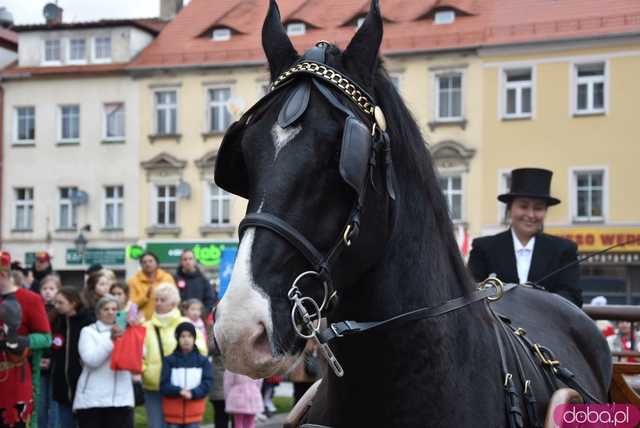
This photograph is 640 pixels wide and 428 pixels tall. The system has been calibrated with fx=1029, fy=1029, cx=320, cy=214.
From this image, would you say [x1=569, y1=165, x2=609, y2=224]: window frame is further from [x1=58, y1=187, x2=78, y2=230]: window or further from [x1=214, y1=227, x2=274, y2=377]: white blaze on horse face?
[x1=214, y1=227, x2=274, y2=377]: white blaze on horse face

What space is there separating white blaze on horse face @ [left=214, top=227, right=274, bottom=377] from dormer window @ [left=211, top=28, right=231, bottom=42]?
119ft

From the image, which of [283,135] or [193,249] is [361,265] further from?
[193,249]

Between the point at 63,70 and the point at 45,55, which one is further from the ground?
the point at 45,55

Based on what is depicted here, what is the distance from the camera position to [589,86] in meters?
33.7

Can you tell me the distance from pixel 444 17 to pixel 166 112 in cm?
1086

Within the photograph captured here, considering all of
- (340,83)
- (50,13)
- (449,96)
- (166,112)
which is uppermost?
(50,13)

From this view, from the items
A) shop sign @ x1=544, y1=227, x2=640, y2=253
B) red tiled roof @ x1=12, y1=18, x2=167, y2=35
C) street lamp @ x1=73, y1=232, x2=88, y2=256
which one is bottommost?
street lamp @ x1=73, y1=232, x2=88, y2=256

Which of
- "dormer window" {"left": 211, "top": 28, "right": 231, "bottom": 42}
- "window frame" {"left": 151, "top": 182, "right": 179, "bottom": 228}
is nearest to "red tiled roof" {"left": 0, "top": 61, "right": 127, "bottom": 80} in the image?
"dormer window" {"left": 211, "top": 28, "right": 231, "bottom": 42}

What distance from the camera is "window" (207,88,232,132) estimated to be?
123 feet

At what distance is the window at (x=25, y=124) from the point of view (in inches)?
1591

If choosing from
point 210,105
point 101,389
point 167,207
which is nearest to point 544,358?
point 101,389

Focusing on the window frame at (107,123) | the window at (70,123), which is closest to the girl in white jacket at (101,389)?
the window frame at (107,123)

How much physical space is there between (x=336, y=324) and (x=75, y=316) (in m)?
7.66

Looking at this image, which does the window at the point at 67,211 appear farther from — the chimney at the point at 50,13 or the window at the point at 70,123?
the chimney at the point at 50,13
